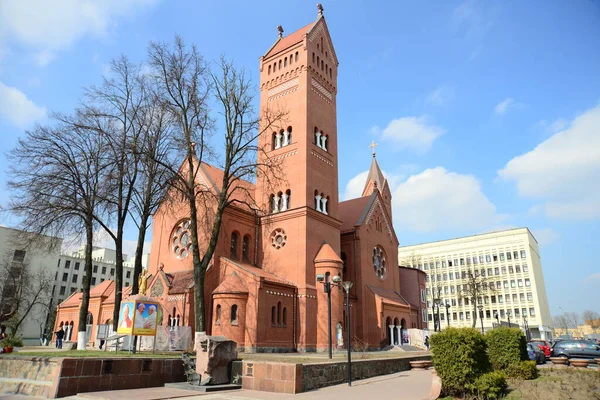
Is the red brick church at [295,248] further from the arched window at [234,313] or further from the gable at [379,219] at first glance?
the gable at [379,219]

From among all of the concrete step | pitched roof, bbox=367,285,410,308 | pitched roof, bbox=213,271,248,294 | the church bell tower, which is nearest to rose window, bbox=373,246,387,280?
pitched roof, bbox=367,285,410,308

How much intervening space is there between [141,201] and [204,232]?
646 centimetres

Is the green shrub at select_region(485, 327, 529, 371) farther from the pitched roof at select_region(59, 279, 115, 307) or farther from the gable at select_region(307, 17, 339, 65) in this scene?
the pitched roof at select_region(59, 279, 115, 307)

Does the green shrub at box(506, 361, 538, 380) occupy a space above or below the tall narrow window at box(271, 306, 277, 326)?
below

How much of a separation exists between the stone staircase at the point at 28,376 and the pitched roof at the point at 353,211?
26158 millimetres

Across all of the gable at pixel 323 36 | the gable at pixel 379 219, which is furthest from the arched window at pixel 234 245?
the gable at pixel 323 36

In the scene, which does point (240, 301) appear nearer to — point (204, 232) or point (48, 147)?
point (204, 232)

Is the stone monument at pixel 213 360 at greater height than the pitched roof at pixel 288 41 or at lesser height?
lesser

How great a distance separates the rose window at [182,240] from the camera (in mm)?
29719

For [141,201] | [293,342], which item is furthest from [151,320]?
[293,342]

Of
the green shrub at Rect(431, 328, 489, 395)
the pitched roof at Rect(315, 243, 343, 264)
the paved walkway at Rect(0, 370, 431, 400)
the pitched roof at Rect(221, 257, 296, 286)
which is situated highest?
the pitched roof at Rect(315, 243, 343, 264)

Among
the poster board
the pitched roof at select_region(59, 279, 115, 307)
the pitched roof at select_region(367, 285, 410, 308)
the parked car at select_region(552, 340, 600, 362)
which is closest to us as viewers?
the poster board

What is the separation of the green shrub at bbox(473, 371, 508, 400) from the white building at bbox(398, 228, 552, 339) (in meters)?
61.8

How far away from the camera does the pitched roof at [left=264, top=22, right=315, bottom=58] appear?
34.8 metres
